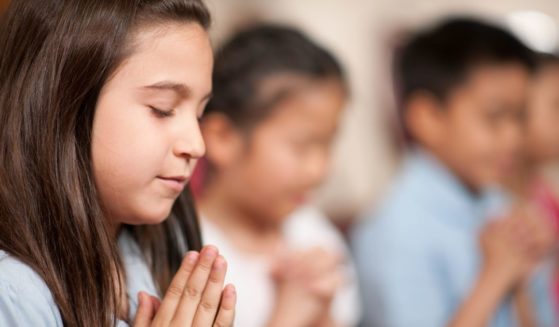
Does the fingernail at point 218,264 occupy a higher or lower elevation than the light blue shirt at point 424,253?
higher

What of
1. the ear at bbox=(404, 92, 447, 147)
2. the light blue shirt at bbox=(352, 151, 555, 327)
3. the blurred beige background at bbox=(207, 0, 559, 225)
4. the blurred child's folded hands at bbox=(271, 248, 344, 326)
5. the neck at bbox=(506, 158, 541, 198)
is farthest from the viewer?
the blurred beige background at bbox=(207, 0, 559, 225)

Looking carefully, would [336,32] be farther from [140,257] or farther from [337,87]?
[140,257]

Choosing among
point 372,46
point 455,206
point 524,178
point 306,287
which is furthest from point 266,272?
point 372,46

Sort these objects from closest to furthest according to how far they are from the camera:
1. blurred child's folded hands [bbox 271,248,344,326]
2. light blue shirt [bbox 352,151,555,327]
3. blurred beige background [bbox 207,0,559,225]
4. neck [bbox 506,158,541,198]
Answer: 1. blurred child's folded hands [bbox 271,248,344,326]
2. light blue shirt [bbox 352,151,555,327]
3. neck [bbox 506,158,541,198]
4. blurred beige background [bbox 207,0,559,225]

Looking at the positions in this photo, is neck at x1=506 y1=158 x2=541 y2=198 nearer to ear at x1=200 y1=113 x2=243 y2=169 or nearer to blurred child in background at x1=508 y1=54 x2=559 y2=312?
blurred child in background at x1=508 y1=54 x2=559 y2=312

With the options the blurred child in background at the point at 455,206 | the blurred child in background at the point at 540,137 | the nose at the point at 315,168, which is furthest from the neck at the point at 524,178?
the nose at the point at 315,168

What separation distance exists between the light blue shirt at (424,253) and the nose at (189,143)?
1.94 feet

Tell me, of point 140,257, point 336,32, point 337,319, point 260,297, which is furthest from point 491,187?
point 140,257

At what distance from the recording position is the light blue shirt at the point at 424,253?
3.45 ft

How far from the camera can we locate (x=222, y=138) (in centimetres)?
94

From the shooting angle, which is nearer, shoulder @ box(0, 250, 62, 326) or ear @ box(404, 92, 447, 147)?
shoulder @ box(0, 250, 62, 326)

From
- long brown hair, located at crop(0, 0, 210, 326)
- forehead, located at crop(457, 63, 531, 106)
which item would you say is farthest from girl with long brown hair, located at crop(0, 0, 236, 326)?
forehead, located at crop(457, 63, 531, 106)

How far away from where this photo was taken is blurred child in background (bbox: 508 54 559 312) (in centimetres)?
140

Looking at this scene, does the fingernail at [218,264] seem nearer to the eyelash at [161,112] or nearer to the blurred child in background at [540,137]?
the eyelash at [161,112]
